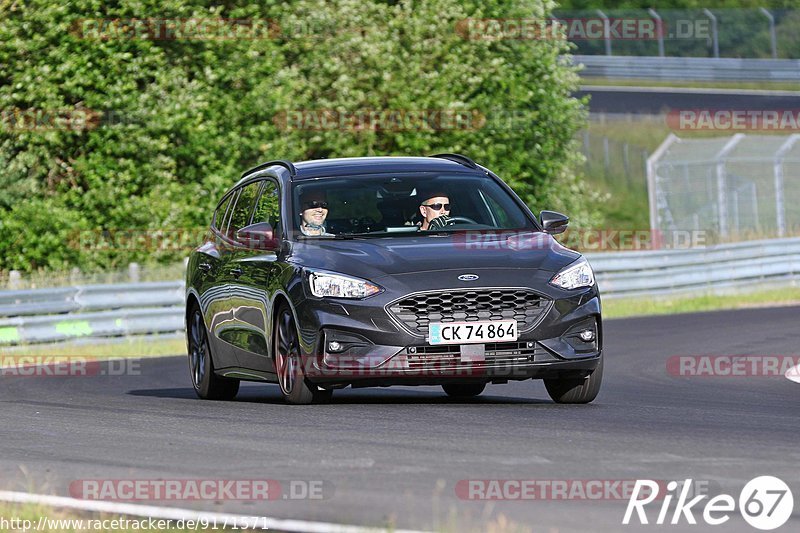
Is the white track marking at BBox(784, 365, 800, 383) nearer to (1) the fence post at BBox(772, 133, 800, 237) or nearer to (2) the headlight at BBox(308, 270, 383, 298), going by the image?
(2) the headlight at BBox(308, 270, 383, 298)

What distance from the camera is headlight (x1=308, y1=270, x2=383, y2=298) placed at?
1059 cm

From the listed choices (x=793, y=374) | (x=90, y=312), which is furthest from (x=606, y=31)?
(x=793, y=374)

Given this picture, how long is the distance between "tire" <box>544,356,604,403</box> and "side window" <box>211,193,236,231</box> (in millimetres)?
A: 3403

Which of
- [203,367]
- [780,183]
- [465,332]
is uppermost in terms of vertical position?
[465,332]

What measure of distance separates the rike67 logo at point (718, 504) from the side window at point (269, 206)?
5.49m

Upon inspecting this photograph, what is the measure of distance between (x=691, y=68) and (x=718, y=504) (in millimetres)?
56674

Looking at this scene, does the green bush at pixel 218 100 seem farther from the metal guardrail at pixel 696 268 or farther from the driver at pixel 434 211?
the driver at pixel 434 211

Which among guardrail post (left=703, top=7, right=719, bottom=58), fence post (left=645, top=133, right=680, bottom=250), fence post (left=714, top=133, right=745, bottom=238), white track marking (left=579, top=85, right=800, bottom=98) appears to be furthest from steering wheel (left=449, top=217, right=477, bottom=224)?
guardrail post (left=703, top=7, right=719, bottom=58)

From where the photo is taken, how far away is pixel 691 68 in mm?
61906

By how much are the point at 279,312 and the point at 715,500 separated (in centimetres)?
512

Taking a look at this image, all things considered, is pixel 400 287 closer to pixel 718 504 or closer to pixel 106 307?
pixel 718 504

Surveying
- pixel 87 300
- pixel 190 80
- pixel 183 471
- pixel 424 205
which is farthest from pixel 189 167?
pixel 183 471

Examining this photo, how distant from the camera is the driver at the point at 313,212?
38.2 feet

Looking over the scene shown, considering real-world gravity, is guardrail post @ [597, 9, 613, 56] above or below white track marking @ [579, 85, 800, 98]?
above
